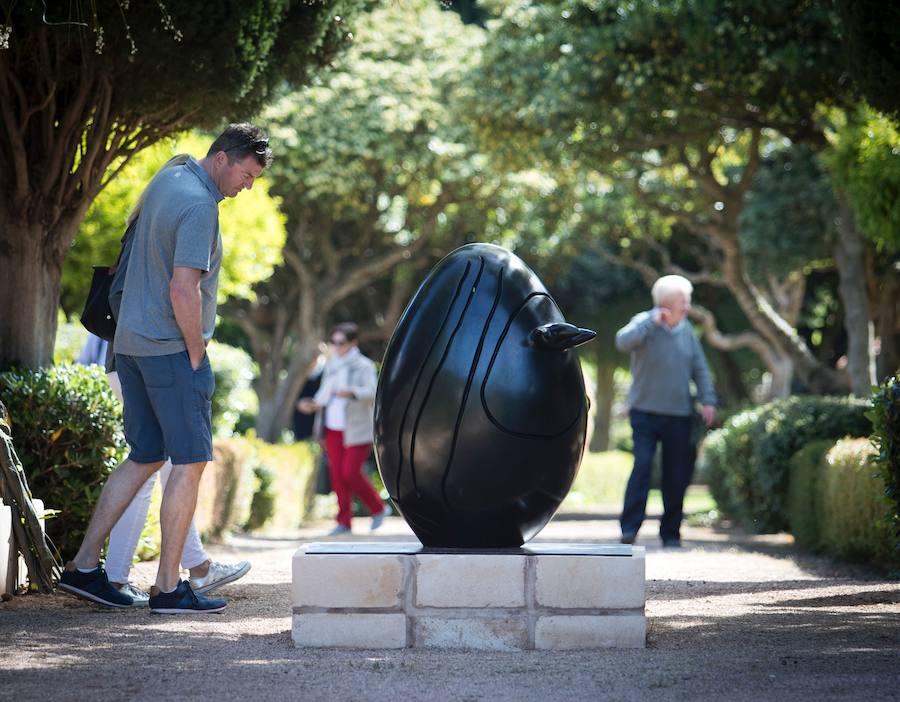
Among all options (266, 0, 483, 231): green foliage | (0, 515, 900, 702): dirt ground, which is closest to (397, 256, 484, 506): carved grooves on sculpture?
(0, 515, 900, 702): dirt ground

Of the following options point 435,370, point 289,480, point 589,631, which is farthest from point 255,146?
point 289,480

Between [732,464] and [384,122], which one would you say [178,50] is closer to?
[732,464]

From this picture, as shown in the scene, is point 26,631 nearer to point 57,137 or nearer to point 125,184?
point 57,137

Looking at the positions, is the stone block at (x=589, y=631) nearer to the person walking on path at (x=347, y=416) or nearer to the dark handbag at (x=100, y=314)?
the dark handbag at (x=100, y=314)

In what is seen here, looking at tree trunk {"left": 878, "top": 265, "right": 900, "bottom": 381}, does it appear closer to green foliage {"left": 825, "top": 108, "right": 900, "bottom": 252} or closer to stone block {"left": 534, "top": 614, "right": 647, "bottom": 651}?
green foliage {"left": 825, "top": 108, "right": 900, "bottom": 252}

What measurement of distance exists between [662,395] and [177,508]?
16.2 ft

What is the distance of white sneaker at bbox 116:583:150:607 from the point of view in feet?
18.6

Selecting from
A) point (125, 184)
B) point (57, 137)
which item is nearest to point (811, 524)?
point (57, 137)

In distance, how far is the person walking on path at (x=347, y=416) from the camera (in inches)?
464

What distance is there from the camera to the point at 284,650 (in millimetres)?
4648

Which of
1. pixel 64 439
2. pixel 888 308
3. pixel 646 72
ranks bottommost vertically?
pixel 64 439

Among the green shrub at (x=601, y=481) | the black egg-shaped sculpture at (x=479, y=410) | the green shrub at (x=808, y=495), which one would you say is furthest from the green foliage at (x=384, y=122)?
the black egg-shaped sculpture at (x=479, y=410)

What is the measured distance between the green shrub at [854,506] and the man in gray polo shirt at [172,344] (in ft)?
13.7

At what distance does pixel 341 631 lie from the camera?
15.5 feet
